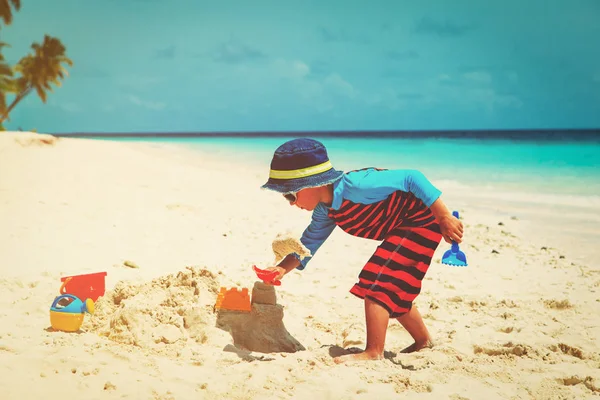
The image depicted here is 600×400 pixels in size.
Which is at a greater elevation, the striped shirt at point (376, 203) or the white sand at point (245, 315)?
the striped shirt at point (376, 203)

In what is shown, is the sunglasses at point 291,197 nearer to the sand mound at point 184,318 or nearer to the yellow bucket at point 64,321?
the sand mound at point 184,318

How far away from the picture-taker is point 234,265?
4.41 metres

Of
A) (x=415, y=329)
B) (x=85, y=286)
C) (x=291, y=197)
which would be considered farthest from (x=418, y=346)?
(x=85, y=286)

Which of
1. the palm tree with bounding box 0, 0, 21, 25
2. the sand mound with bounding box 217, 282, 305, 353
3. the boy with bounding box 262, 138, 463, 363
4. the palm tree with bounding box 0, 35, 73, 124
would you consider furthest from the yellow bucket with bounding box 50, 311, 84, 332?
the palm tree with bounding box 0, 35, 73, 124

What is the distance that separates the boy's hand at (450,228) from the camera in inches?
97.0

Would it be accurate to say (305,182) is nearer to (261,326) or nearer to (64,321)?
(261,326)

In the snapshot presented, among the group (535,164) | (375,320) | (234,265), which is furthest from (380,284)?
(535,164)

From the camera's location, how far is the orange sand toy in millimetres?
3072

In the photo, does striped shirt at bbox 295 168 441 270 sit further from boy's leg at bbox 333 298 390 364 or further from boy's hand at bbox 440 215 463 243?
boy's leg at bbox 333 298 390 364

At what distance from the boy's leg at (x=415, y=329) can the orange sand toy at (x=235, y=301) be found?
855 millimetres

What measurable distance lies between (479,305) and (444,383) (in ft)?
5.03

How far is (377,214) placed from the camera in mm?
2664

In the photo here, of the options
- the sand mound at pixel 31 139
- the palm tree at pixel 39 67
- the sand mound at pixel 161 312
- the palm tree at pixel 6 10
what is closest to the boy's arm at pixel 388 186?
the sand mound at pixel 161 312

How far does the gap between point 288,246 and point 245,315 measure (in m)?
0.54
